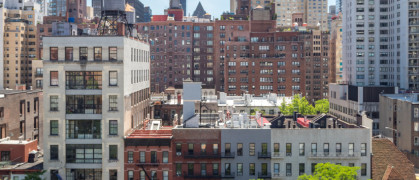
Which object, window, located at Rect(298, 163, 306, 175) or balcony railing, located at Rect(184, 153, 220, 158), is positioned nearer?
balcony railing, located at Rect(184, 153, 220, 158)

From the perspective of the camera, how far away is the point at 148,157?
7212 cm

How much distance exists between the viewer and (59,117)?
72500 millimetres

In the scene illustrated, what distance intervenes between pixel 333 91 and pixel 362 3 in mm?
39365

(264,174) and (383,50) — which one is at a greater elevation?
(383,50)

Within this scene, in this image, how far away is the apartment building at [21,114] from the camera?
91250 mm

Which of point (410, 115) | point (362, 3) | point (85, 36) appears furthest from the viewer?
point (362, 3)

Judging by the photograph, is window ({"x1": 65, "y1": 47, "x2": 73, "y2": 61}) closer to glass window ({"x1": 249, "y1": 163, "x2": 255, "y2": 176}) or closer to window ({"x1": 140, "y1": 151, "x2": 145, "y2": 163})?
window ({"x1": 140, "y1": 151, "x2": 145, "y2": 163})

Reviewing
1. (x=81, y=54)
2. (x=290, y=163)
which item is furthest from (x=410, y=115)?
(x=81, y=54)

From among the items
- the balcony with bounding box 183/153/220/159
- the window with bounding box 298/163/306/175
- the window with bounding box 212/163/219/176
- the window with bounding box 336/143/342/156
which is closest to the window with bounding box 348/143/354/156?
the window with bounding box 336/143/342/156

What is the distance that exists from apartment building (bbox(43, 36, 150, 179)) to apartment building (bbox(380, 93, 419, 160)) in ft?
226

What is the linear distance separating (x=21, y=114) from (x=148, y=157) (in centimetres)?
4189

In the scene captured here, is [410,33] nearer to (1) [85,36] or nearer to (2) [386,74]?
(2) [386,74]

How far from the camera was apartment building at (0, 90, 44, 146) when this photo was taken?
299 ft

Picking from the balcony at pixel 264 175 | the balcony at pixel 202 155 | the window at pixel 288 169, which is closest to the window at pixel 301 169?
the window at pixel 288 169
